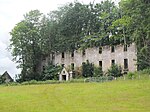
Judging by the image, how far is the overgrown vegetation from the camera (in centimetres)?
6153

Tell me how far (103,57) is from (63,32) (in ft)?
28.0

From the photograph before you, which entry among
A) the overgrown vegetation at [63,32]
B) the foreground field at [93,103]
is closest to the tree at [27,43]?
the overgrown vegetation at [63,32]

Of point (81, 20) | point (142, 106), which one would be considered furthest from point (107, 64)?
point (142, 106)

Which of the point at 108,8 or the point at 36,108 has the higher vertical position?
the point at 108,8

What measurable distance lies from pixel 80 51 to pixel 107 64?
18.5 feet

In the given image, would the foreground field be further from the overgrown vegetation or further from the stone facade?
the overgrown vegetation

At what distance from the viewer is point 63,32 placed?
209ft

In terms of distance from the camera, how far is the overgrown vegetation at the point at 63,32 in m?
61.5

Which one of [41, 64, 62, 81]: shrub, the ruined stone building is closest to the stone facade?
the ruined stone building

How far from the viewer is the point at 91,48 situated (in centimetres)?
6228

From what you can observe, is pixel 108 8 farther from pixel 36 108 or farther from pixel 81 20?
pixel 36 108

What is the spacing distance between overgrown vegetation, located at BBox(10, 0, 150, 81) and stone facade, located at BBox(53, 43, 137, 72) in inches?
47.4

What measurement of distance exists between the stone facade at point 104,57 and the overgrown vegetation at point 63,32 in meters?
1.20

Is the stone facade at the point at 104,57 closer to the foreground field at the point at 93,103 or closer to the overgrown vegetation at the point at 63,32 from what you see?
the overgrown vegetation at the point at 63,32
